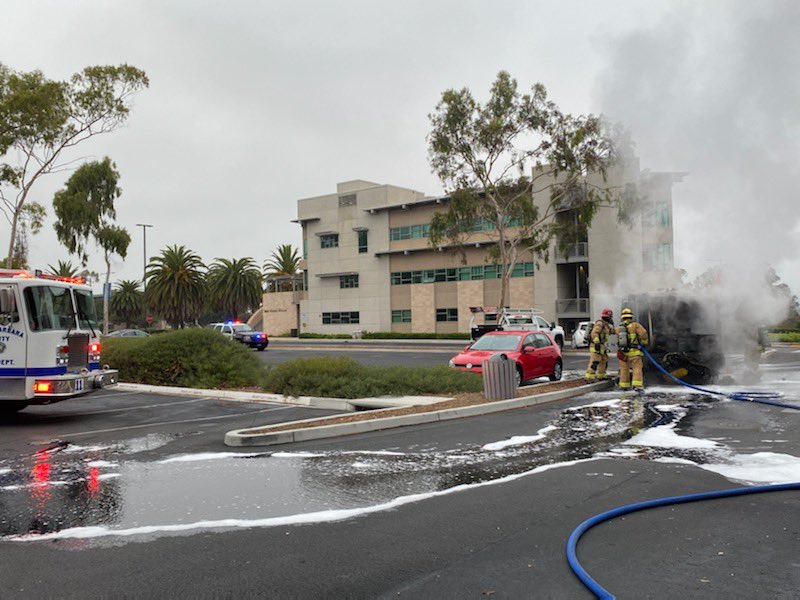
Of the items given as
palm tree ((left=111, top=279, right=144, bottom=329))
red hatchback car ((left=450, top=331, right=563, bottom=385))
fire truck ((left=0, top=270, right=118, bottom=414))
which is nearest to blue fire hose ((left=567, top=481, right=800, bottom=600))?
fire truck ((left=0, top=270, right=118, bottom=414))

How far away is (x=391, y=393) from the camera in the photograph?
14.7m

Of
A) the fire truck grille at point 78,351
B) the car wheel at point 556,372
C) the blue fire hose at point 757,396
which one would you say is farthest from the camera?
the car wheel at point 556,372

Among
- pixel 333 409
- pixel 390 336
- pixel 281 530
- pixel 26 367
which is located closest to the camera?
pixel 281 530

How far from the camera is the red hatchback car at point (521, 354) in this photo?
1695 centimetres

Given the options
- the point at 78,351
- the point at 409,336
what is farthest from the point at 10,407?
the point at 409,336

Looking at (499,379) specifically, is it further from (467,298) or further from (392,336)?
(392,336)

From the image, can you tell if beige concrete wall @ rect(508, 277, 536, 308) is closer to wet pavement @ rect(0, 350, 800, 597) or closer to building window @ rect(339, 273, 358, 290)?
building window @ rect(339, 273, 358, 290)

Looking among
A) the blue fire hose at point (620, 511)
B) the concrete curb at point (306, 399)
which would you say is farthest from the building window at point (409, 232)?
the blue fire hose at point (620, 511)

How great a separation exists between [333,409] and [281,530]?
8137mm

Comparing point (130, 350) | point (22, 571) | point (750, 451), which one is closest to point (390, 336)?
point (130, 350)

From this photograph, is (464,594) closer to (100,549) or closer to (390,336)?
(100,549)

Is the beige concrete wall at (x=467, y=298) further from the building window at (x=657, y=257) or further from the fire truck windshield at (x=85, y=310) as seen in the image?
the fire truck windshield at (x=85, y=310)

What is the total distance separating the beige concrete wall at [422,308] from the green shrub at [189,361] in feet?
131

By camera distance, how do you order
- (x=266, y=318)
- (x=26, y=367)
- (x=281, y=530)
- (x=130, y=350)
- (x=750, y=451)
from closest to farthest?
(x=281, y=530) < (x=750, y=451) < (x=26, y=367) < (x=130, y=350) < (x=266, y=318)
